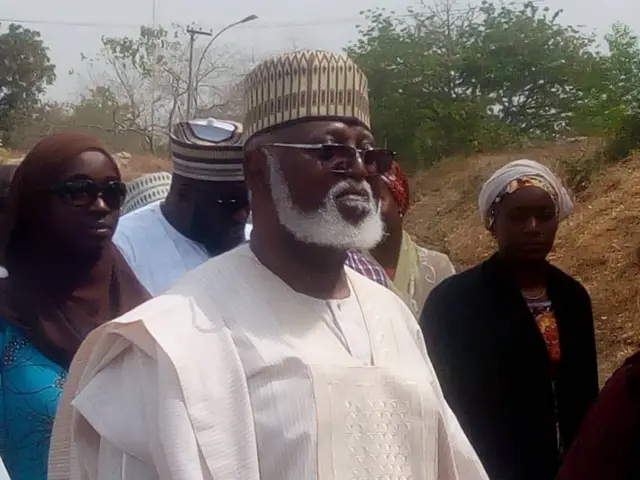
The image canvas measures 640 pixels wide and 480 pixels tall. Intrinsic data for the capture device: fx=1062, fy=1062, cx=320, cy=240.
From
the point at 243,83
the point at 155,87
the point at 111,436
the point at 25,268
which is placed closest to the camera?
the point at 111,436

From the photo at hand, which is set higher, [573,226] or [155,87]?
[573,226]

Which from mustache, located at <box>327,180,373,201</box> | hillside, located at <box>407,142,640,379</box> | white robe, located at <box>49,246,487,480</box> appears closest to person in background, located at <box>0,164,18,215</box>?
white robe, located at <box>49,246,487,480</box>

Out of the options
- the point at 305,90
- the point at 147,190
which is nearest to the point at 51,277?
the point at 305,90

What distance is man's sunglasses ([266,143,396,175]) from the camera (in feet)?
8.05

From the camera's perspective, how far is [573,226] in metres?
15.0

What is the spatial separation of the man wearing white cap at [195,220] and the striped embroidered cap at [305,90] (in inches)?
50.8

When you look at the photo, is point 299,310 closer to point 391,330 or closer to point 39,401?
point 391,330

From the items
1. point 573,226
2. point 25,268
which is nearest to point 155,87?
point 573,226

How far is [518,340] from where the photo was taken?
3959 mm

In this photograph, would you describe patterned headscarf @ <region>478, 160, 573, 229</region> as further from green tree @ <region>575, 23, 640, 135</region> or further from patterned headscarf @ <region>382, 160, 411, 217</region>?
green tree @ <region>575, 23, 640, 135</region>

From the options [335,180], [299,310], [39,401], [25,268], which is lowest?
[39,401]

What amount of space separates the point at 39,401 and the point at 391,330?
3.28 ft

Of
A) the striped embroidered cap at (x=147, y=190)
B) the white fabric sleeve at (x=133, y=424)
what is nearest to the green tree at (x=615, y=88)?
the striped embroidered cap at (x=147, y=190)

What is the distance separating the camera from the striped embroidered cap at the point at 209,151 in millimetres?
3973
